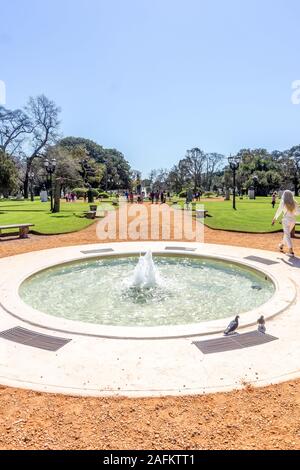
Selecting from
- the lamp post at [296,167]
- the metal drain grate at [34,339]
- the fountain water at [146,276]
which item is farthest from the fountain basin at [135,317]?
the lamp post at [296,167]

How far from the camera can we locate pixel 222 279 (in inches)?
359

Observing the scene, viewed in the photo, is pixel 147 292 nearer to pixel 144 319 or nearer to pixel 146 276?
pixel 146 276

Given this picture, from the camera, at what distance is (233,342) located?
511 cm

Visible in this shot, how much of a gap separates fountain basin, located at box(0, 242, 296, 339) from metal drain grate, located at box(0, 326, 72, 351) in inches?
10.4

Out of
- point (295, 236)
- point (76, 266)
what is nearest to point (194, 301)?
point (76, 266)

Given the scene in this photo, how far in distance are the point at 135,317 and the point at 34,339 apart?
76.3 inches

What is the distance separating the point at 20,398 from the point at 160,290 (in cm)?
459

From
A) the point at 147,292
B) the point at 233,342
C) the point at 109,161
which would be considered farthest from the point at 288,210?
the point at 109,161

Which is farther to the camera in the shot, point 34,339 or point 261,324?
point 261,324

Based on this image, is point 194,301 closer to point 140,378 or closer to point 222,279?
point 222,279

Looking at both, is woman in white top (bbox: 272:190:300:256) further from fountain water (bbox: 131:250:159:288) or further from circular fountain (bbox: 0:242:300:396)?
A: fountain water (bbox: 131:250:159:288)

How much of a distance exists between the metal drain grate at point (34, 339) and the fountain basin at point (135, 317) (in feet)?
0.87

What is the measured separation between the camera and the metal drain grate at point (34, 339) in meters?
5.09

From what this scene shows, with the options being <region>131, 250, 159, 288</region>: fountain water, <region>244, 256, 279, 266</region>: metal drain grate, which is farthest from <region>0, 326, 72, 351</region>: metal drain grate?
<region>244, 256, 279, 266</region>: metal drain grate
